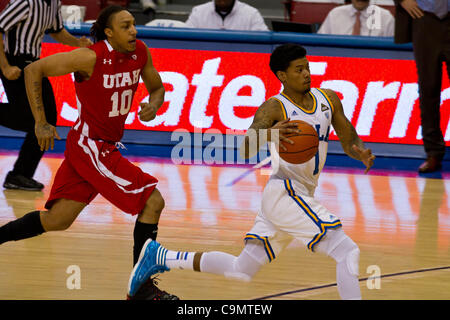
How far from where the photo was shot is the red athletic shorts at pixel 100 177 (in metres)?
4.45

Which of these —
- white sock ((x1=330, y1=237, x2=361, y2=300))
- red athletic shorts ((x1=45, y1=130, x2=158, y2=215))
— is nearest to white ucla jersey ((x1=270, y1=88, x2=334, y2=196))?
white sock ((x1=330, y1=237, x2=361, y2=300))

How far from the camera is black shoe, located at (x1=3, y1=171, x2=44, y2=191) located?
23.4 ft

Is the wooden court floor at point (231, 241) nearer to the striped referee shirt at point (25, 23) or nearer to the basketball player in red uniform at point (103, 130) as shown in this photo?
the basketball player in red uniform at point (103, 130)

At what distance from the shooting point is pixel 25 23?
22.1 ft

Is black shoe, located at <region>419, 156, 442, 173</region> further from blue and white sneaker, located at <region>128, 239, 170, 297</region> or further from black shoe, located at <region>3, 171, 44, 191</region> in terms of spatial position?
blue and white sneaker, located at <region>128, 239, 170, 297</region>

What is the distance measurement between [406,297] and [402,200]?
263 centimetres

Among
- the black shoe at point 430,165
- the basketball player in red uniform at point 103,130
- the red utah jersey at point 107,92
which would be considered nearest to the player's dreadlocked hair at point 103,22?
the basketball player in red uniform at point 103,130

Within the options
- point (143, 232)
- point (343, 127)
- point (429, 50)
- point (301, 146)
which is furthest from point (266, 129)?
point (429, 50)

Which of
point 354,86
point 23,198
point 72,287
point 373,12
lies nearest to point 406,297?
point 72,287

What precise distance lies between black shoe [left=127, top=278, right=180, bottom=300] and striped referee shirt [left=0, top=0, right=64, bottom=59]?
3.24 m

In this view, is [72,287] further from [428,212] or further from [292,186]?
[428,212]

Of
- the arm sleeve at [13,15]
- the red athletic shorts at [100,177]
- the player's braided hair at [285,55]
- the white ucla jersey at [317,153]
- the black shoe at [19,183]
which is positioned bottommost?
the black shoe at [19,183]

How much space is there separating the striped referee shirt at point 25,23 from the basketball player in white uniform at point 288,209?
3166 mm

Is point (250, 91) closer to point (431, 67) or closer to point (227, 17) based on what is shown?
point (227, 17)
